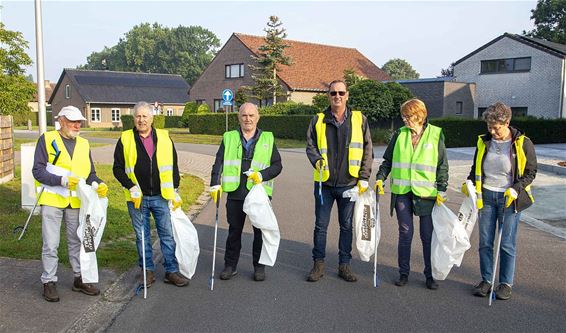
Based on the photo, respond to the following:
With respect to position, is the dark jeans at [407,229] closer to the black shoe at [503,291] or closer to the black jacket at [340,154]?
the black jacket at [340,154]

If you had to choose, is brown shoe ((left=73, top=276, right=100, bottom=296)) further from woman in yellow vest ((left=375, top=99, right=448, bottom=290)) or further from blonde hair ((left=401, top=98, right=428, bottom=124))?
blonde hair ((left=401, top=98, right=428, bottom=124))

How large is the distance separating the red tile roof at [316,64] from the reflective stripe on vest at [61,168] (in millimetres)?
33469

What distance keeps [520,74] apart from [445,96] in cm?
511

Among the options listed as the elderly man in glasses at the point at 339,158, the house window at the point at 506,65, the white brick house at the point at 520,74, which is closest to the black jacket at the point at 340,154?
the elderly man in glasses at the point at 339,158

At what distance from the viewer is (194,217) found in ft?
31.1

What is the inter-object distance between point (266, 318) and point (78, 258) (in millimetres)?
2016

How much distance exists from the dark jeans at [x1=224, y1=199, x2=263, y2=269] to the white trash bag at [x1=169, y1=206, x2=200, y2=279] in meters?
0.45

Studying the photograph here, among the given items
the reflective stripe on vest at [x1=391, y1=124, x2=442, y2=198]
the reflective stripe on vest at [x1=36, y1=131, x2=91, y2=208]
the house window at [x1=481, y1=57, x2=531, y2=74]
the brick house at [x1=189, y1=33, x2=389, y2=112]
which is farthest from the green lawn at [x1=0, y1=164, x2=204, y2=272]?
the house window at [x1=481, y1=57, x2=531, y2=74]

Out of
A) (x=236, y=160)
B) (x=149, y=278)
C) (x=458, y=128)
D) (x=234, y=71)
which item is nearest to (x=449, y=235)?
(x=236, y=160)

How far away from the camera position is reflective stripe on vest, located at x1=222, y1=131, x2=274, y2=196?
19.0ft

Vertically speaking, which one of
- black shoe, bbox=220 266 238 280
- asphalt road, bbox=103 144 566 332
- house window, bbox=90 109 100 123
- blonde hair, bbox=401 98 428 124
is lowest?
asphalt road, bbox=103 144 566 332

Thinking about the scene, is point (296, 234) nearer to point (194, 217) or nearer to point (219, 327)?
point (194, 217)

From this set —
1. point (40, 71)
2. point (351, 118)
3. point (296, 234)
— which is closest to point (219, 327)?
point (351, 118)

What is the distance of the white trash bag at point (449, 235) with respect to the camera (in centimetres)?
550
